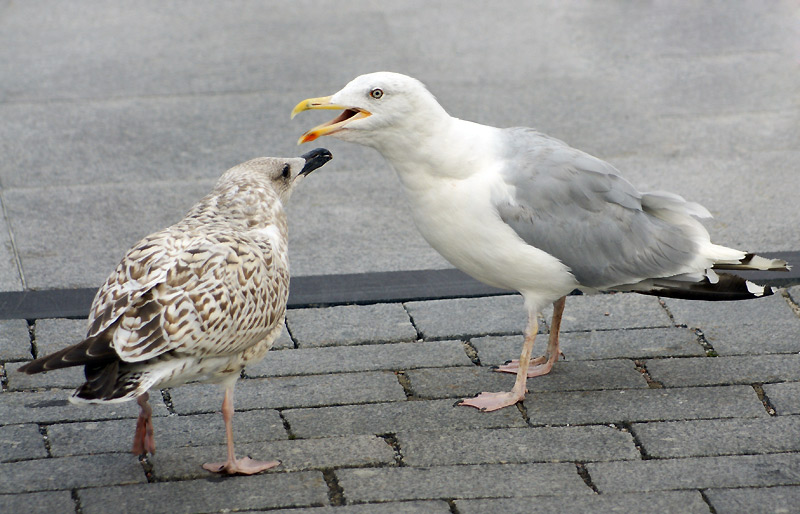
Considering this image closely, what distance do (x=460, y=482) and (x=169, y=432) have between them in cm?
115

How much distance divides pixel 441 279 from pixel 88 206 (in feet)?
7.59

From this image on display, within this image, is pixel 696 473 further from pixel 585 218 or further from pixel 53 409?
pixel 53 409

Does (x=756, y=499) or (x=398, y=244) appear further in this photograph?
(x=398, y=244)

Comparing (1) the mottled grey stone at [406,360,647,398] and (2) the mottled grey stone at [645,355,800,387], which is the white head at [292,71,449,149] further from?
(2) the mottled grey stone at [645,355,800,387]

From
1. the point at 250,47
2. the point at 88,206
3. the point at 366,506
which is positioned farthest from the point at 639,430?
the point at 250,47

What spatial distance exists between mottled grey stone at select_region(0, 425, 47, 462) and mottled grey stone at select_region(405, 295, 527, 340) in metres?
1.75

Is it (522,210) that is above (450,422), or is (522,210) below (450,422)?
above

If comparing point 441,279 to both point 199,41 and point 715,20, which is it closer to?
point 199,41

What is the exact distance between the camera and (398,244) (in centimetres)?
586

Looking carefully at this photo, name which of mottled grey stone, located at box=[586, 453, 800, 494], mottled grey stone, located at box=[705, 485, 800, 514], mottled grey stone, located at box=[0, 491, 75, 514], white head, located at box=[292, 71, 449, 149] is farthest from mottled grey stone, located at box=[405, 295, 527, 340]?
mottled grey stone, located at box=[0, 491, 75, 514]

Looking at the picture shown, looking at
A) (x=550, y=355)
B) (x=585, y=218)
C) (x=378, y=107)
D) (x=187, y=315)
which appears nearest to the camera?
(x=187, y=315)

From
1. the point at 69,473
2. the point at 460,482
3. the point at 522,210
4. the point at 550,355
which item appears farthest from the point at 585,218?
the point at 69,473

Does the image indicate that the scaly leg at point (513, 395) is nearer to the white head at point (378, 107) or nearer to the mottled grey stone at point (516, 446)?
the mottled grey stone at point (516, 446)

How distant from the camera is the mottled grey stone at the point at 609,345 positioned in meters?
4.64
